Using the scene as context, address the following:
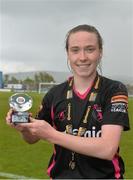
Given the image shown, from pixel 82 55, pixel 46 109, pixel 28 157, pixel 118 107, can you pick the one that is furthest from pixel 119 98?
pixel 28 157

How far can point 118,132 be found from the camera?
114 inches

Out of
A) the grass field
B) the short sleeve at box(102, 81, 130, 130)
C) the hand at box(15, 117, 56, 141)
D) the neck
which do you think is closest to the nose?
the neck

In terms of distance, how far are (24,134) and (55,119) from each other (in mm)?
225

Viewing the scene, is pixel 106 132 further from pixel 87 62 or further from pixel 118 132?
pixel 87 62

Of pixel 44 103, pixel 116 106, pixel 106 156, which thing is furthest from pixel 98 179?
pixel 44 103

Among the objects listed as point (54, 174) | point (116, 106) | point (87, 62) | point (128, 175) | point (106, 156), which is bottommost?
point (128, 175)

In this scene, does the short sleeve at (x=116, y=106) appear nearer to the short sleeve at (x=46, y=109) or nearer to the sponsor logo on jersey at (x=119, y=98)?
the sponsor logo on jersey at (x=119, y=98)

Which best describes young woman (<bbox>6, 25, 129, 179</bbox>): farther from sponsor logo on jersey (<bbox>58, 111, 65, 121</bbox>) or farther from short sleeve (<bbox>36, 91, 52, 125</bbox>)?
short sleeve (<bbox>36, 91, 52, 125</bbox>)

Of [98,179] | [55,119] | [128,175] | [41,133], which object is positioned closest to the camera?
[41,133]

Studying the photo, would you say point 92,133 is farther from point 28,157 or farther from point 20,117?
point 28,157

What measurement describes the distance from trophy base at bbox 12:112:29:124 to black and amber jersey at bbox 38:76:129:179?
14.0 inches

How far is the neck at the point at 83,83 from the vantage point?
3.04 meters

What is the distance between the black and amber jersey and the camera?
117 inches

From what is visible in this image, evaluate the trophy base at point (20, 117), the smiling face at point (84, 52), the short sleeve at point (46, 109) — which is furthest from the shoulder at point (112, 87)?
the trophy base at point (20, 117)
